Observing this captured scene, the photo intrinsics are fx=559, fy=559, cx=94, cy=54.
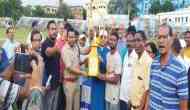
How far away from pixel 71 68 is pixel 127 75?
3.77 ft

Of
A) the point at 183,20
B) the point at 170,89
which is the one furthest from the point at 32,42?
the point at 183,20

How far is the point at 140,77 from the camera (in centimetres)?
745

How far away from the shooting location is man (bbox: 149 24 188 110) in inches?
219

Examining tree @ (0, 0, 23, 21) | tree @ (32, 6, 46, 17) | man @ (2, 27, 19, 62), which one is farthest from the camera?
tree @ (32, 6, 46, 17)

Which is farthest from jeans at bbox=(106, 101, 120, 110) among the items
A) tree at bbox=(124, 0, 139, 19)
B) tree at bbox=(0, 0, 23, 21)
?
tree at bbox=(0, 0, 23, 21)

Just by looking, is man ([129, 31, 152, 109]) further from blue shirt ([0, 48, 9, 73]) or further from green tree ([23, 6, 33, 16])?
green tree ([23, 6, 33, 16])

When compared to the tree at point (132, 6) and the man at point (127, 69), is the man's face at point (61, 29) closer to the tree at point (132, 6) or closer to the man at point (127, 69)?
the man at point (127, 69)

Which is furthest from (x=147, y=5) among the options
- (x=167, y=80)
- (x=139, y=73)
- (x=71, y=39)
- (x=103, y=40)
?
(x=167, y=80)

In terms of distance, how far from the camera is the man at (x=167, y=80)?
5574 millimetres

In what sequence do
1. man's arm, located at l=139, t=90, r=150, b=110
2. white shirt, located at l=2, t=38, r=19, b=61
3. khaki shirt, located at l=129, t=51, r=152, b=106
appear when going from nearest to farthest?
man's arm, located at l=139, t=90, r=150, b=110
khaki shirt, located at l=129, t=51, r=152, b=106
white shirt, located at l=2, t=38, r=19, b=61

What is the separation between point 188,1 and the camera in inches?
4050

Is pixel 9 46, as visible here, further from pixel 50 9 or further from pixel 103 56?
pixel 50 9

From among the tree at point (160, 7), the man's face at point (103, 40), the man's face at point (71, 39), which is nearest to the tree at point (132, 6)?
the tree at point (160, 7)

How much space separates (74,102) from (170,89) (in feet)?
11.6
